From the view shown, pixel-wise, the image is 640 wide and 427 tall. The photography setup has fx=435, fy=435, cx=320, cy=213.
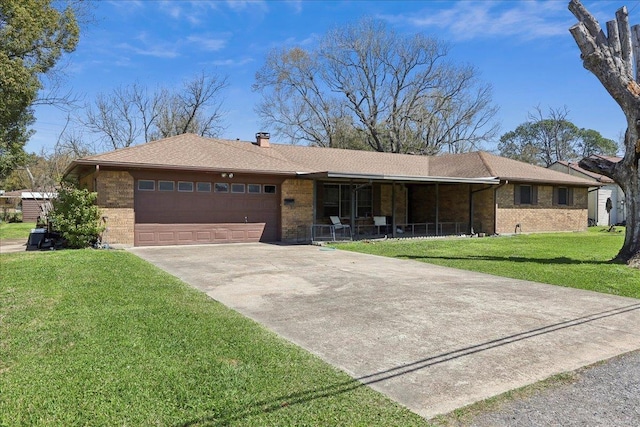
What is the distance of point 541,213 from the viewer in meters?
20.7

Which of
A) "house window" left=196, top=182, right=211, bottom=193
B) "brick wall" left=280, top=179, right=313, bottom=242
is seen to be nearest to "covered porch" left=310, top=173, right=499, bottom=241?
"brick wall" left=280, top=179, right=313, bottom=242

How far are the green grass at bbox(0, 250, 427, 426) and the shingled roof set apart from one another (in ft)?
28.0

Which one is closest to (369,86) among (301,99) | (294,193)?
(301,99)

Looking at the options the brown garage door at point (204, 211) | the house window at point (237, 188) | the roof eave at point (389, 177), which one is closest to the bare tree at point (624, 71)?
the roof eave at point (389, 177)

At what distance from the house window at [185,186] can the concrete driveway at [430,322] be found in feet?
18.3

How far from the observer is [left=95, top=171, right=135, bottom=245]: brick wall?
13.3 m

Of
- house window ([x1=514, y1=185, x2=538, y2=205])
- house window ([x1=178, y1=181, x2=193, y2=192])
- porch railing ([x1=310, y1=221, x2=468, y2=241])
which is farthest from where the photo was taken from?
house window ([x1=514, y1=185, x2=538, y2=205])

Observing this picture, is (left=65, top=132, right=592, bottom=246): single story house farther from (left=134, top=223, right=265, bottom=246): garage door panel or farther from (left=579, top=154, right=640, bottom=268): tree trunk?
(left=579, top=154, right=640, bottom=268): tree trunk

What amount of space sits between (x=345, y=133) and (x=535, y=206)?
2011cm

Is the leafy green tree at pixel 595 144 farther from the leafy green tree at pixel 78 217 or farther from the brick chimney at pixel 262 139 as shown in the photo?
the leafy green tree at pixel 78 217

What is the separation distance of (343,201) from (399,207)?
3401 millimetres

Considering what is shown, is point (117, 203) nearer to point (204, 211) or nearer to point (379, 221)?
point (204, 211)

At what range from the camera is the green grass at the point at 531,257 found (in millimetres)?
8273

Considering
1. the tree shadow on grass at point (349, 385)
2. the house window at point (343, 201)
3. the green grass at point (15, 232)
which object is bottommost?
the tree shadow on grass at point (349, 385)
